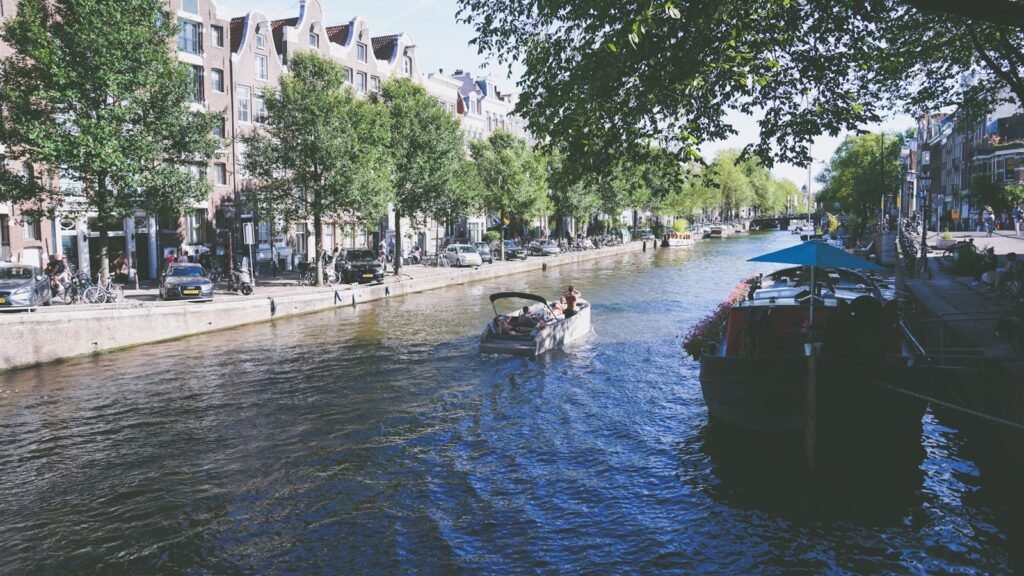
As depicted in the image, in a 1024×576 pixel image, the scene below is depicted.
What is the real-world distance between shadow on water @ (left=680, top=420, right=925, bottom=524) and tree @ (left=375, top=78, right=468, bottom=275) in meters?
33.6

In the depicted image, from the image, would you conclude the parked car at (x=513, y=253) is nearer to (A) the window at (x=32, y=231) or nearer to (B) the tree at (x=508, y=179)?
(B) the tree at (x=508, y=179)

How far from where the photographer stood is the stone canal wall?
22.2m

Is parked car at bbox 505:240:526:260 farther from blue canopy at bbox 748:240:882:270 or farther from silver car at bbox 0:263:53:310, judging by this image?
blue canopy at bbox 748:240:882:270

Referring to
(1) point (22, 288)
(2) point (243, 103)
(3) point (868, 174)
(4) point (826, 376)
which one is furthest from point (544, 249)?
(4) point (826, 376)

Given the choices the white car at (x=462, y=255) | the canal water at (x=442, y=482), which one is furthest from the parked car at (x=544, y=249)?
the canal water at (x=442, y=482)

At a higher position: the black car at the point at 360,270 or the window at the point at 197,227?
the window at the point at 197,227

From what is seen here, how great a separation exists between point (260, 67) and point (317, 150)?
14.0m

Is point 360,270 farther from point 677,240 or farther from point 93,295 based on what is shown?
point 677,240

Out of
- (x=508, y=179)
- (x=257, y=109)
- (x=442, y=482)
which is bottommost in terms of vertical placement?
(x=442, y=482)

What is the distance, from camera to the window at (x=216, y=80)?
44750 millimetres

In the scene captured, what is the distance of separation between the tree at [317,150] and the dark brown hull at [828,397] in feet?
92.8

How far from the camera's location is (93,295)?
28094 mm

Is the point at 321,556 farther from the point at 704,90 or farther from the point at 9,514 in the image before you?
the point at 704,90

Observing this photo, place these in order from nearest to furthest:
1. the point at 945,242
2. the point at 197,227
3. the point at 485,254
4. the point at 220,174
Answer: the point at 197,227 → the point at 220,174 → the point at 945,242 → the point at 485,254
